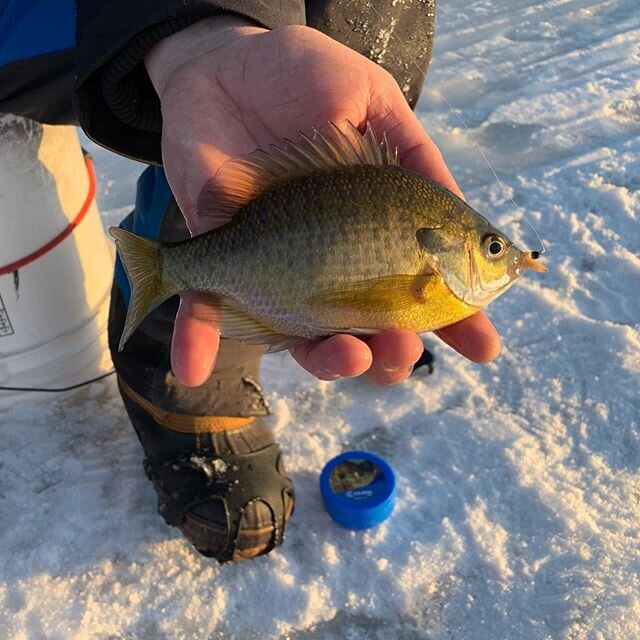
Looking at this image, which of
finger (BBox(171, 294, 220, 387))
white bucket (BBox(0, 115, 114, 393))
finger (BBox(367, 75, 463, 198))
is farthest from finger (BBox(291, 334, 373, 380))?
white bucket (BBox(0, 115, 114, 393))

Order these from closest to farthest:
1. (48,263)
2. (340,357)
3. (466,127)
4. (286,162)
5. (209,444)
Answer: (340,357) → (286,162) → (209,444) → (48,263) → (466,127)

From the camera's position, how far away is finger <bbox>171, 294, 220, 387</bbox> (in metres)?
1.55

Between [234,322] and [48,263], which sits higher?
[234,322]

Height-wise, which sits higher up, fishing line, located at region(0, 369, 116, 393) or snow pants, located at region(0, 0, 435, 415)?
snow pants, located at region(0, 0, 435, 415)

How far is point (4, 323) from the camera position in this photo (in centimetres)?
244

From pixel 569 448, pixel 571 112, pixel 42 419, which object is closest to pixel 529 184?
pixel 571 112

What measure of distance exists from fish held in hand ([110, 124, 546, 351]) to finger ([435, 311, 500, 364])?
0.04 metres

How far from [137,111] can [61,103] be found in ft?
1.05

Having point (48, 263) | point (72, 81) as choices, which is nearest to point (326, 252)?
point (72, 81)

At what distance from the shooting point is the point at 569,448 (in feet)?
7.54

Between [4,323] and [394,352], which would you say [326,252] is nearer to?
[394,352]

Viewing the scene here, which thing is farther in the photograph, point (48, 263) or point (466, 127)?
point (466, 127)

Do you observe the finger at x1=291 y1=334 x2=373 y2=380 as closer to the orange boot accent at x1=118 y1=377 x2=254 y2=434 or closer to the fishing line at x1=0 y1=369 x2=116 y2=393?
the orange boot accent at x1=118 y1=377 x2=254 y2=434

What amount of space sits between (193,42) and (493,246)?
36.1 inches
